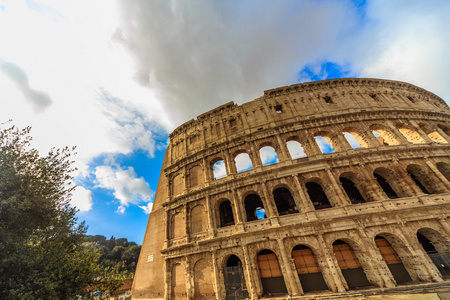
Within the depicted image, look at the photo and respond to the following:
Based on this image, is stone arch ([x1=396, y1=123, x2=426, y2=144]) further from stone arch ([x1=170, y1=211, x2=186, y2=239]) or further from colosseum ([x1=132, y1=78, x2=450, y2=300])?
stone arch ([x1=170, y1=211, x2=186, y2=239])

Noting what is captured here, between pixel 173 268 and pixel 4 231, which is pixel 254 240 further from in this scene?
pixel 4 231

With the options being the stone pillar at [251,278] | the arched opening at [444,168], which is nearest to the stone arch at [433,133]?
the arched opening at [444,168]

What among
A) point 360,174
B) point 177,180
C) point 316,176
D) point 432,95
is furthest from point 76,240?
point 432,95

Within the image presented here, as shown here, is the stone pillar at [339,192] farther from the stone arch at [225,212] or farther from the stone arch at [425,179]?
the stone arch at [225,212]

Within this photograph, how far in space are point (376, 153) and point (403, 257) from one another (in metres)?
7.47

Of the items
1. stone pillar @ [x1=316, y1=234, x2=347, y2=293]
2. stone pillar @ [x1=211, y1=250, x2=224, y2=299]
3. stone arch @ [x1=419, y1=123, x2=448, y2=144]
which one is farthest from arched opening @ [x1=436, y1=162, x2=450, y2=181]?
stone pillar @ [x1=211, y1=250, x2=224, y2=299]

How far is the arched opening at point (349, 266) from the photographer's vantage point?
11484 mm

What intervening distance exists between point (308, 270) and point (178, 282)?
1022 cm

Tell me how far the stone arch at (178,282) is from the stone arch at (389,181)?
697 inches

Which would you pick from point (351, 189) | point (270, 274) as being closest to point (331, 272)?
point (270, 274)

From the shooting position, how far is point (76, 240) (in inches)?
401

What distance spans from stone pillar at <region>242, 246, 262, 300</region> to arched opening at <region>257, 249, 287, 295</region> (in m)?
0.70

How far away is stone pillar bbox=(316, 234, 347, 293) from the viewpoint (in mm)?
10791

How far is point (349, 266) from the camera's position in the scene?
1201cm
